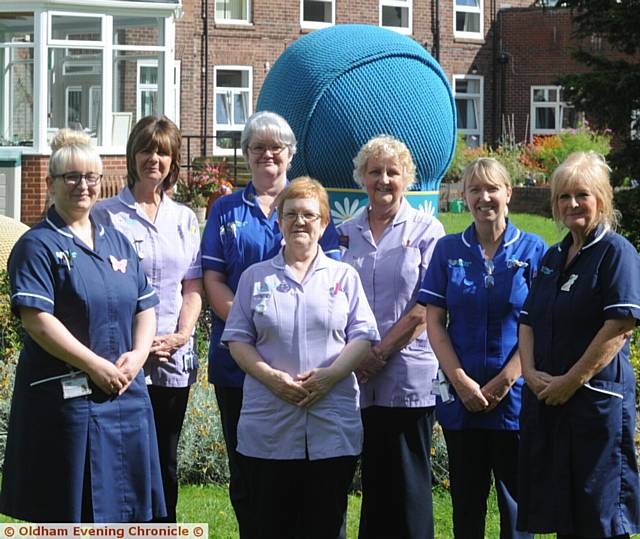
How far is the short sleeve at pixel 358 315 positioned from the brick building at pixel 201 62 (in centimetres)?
1454

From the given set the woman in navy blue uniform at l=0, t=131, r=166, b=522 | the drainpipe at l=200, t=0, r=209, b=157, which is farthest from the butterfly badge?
the drainpipe at l=200, t=0, r=209, b=157

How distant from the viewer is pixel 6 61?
20719 millimetres

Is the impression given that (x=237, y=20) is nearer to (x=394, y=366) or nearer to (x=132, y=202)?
(x=132, y=202)

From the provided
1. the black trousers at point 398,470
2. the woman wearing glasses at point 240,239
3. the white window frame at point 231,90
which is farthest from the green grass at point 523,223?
the woman wearing glasses at point 240,239

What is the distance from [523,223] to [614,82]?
858 centimetres

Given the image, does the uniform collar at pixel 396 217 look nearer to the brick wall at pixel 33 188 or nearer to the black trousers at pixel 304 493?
the black trousers at pixel 304 493

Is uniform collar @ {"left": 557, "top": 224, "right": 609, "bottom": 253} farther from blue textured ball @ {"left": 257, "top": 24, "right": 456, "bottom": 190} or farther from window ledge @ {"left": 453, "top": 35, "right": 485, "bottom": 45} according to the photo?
window ledge @ {"left": 453, "top": 35, "right": 485, "bottom": 45}

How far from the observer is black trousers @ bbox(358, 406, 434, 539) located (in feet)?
16.9

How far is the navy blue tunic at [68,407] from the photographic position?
443 cm

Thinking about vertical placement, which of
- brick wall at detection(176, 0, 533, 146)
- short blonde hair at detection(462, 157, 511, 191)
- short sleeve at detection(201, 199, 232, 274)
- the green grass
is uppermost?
brick wall at detection(176, 0, 533, 146)

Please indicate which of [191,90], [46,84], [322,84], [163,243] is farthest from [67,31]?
[163,243]

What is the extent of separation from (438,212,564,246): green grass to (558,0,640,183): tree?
4783 millimetres

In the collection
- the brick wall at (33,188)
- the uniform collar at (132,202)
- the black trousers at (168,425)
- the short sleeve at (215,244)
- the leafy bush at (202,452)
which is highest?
the brick wall at (33,188)

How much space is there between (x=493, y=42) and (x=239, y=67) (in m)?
8.27
